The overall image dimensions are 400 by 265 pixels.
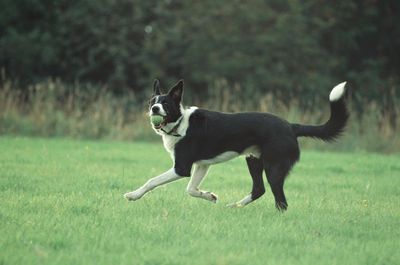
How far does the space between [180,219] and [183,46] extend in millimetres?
22681

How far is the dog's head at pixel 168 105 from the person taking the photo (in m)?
6.55

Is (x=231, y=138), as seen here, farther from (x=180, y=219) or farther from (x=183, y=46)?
(x=183, y=46)

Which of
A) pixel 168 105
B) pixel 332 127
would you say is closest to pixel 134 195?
pixel 168 105

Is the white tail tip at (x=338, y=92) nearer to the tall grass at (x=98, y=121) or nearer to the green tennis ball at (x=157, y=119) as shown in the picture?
the green tennis ball at (x=157, y=119)

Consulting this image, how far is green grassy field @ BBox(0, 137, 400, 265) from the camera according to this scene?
4.52 metres

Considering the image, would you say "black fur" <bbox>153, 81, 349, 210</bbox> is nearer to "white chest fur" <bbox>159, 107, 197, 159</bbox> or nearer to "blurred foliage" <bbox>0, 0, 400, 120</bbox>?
"white chest fur" <bbox>159, 107, 197, 159</bbox>

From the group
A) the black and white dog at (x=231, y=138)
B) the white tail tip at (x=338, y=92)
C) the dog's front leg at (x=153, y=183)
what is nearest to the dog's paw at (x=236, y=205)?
the black and white dog at (x=231, y=138)

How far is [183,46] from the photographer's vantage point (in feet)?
91.6

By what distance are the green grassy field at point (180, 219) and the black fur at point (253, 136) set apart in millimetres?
386

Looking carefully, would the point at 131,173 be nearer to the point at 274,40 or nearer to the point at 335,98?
the point at 335,98

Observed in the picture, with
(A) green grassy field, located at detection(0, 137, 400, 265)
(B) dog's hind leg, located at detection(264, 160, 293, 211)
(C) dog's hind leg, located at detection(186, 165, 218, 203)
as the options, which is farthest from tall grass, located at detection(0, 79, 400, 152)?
(B) dog's hind leg, located at detection(264, 160, 293, 211)

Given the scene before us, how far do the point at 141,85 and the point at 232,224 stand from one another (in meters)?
21.9

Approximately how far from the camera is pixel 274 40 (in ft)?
88.2

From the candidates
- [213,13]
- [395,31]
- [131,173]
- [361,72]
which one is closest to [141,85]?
[213,13]
